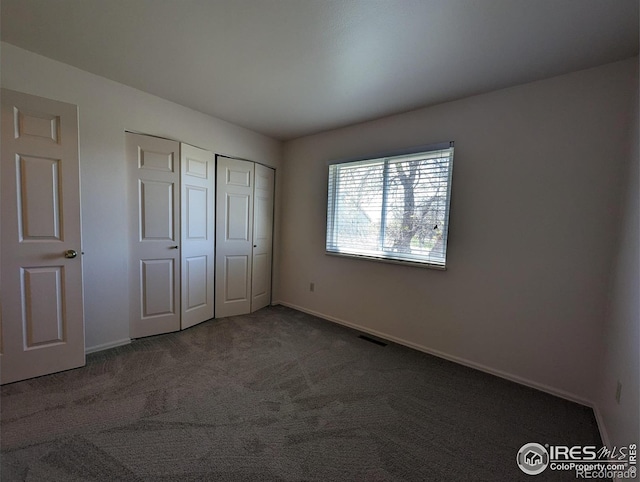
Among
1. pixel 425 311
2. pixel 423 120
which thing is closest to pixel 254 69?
pixel 423 120

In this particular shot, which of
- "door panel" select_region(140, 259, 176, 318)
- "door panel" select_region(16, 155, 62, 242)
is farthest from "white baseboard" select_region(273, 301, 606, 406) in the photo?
"door panel" select_region(16, 155, 62, 242)

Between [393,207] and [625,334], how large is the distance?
1.89m

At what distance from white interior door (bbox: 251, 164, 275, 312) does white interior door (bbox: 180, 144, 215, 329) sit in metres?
0.60

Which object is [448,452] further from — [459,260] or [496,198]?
[496,198]

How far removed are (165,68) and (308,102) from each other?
4.14 ft

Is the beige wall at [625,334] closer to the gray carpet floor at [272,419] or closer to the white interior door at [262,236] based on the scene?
the gray carpet floor at [272,419]

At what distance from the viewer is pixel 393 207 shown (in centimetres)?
283

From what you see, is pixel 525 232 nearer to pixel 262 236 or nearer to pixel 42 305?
pixel 262 236

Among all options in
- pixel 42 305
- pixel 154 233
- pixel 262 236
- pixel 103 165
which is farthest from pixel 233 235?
pixel 42 305

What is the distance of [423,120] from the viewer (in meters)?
2.62

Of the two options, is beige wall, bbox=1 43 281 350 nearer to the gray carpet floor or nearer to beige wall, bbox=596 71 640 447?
the gray carpet floor

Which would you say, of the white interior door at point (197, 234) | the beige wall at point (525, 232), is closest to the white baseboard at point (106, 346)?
the white interior door at point (197, 234)

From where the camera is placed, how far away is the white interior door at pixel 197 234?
288 cm

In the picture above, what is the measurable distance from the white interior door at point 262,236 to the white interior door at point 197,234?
0.60 metres
